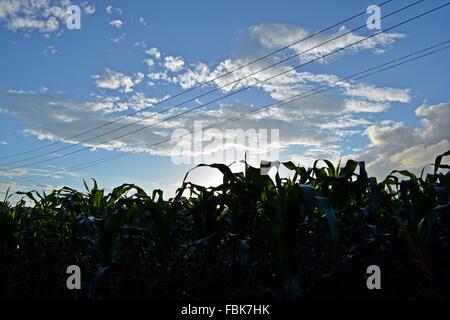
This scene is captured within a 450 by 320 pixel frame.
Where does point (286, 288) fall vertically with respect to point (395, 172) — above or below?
below

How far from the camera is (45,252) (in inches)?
Result: 128

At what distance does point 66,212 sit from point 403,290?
2.80 metres

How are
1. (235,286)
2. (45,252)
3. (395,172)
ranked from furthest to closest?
1. (45,252)
2. (395,172)
3. (235,286)

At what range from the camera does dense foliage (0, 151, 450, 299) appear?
1.76m

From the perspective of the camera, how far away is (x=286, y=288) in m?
1.78

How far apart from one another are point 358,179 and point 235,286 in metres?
0.80

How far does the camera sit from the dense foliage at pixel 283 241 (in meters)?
1.76

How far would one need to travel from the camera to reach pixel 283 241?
5.74ft

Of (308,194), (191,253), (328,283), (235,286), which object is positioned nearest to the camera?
(308,194)
